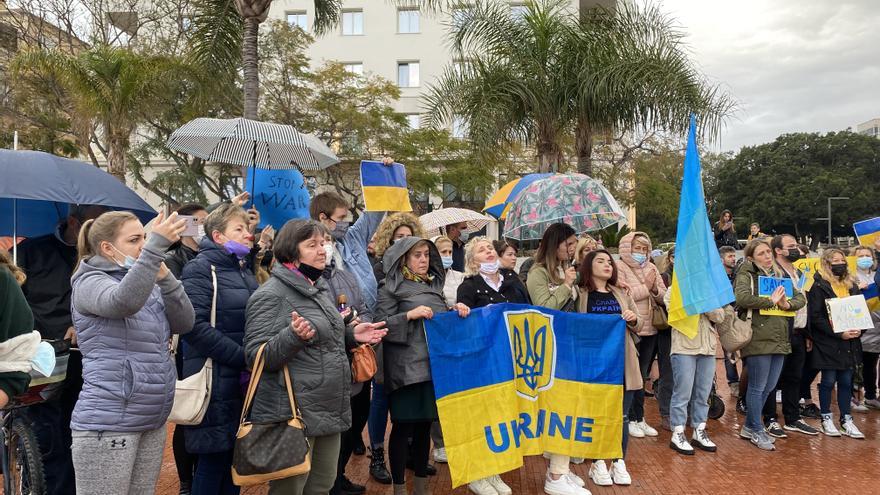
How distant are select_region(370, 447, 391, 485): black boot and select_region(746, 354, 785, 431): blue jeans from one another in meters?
3.74

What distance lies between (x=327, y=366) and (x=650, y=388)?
6693mm

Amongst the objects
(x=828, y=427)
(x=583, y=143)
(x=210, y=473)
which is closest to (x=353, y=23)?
(x=583, y=143)

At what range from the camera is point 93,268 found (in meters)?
2.99

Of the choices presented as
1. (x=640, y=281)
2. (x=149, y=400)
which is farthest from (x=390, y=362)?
(x=640, y=281)

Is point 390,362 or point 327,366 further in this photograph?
point 390,362

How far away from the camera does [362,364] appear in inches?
151

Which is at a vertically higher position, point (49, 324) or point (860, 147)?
point (860, 147)

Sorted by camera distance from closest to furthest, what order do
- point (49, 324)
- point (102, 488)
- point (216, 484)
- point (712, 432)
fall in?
point (102, 488) < point (216, 484) < point (49, 324) < point (712, 432)

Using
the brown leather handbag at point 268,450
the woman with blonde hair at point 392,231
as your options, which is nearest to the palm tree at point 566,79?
the woman with blonde hair at point 392,231

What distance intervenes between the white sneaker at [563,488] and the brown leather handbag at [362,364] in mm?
1977

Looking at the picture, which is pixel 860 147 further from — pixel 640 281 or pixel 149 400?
pixel 149 400

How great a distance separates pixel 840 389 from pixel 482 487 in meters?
4.57

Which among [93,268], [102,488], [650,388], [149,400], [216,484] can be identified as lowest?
[650,388]

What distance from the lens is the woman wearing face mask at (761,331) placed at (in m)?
6.19
